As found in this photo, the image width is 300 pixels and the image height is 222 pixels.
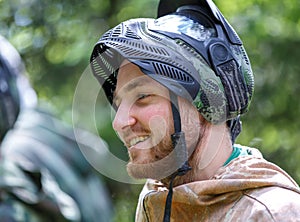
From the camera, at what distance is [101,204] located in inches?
277

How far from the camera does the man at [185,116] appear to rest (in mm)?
2861

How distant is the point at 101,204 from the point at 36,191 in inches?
Result: 30.2

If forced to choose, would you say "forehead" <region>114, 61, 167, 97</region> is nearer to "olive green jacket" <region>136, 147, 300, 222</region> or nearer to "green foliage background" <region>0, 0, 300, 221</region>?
"olive green jacket" <region>136, 147, 300, 222</region>

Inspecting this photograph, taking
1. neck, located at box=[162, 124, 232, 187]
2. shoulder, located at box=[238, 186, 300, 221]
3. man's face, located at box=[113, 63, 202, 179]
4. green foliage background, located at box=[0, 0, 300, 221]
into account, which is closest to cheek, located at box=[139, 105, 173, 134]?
man's face, located at box=[113, 63, 202, 179]

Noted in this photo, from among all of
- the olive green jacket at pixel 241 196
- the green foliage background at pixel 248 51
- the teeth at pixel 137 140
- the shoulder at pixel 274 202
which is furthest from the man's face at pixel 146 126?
the green foliage background at pixel 248 51

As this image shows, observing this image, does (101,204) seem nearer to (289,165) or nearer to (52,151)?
(52,151)

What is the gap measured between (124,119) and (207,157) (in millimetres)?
295

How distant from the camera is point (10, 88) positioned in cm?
601

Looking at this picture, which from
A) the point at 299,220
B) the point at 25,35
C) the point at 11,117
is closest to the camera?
the point at 299,220

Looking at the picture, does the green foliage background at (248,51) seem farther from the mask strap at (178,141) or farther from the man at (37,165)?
the mask strap at (178,141)

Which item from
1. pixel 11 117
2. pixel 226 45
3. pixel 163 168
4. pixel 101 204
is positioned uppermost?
pixel 226 45

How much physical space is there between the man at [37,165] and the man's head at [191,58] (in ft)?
9.38

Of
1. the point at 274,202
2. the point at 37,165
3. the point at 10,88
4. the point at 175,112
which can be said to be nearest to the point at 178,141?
the point at 175,112

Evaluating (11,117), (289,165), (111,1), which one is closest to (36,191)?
(11,117)
